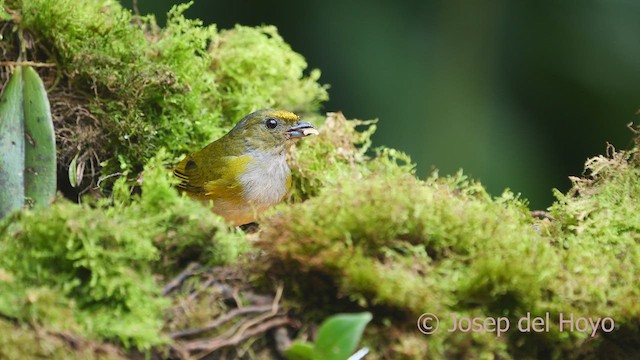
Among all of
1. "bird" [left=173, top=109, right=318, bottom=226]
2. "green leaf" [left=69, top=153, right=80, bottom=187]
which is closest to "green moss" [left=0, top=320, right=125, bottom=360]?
"bird" [left=173, top=109, right=318, bottom=226]

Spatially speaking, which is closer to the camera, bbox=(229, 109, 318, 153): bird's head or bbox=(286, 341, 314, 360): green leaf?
bbox=(286, 341, 314, 360): green leaf

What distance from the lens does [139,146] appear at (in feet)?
11.3

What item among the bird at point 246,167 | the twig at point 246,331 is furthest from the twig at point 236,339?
Result: the bird at point 246,167

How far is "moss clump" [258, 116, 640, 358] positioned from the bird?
125 cm

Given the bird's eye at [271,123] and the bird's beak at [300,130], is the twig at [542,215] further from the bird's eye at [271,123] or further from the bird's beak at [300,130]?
the bird's eye at [271,123]

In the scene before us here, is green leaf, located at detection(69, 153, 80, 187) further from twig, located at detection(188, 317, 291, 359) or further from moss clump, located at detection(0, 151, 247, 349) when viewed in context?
twig, located at detection(188, 317, 291, 359)

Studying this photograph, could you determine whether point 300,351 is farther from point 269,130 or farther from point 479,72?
point 479,72

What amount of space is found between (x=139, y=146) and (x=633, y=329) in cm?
223

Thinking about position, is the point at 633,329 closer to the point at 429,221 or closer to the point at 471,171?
the point at 429,221

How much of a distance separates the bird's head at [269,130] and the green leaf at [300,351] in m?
1.83

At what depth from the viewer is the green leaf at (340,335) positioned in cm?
161

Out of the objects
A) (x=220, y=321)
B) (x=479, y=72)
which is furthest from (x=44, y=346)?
(x=479, y=72)

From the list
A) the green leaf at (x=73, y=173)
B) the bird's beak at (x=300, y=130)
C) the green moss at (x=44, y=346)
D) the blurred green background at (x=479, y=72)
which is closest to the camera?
the green moss at (x=44, y=346)

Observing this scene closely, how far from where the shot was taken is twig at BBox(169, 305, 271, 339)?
179 cm
